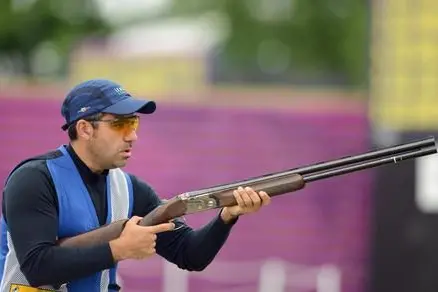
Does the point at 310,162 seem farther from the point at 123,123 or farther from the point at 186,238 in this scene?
the point at 123,123

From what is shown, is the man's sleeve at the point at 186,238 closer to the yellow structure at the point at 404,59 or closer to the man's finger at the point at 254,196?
the man's finger at the point at 254,196

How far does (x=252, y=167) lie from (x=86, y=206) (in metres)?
5.76

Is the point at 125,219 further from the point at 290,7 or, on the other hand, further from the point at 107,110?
the point at 290,7

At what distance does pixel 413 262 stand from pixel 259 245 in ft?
4.45

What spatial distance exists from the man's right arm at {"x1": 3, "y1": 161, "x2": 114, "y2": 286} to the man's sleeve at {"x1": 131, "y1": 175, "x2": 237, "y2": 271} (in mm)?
596

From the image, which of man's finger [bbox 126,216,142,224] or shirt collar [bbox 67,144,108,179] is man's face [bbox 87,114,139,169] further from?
man's finger [bbox 126,216,142,224]

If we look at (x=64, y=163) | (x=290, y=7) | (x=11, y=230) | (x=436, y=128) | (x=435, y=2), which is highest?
(x=290, y=7)

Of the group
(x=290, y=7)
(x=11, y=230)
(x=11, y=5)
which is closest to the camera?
(x=11, y=230)

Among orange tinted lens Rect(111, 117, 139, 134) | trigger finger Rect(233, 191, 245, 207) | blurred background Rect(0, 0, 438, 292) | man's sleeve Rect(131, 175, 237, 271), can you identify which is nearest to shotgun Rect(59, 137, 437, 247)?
trigger finger Rect(233, 191, 245, 207)

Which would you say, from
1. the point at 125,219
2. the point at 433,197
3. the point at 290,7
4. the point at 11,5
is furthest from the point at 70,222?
the point at 290,7

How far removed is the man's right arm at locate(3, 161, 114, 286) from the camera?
502 cm

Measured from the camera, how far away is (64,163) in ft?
17.4

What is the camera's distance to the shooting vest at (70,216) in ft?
17.1

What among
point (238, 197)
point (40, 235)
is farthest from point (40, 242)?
point (238, 197)
